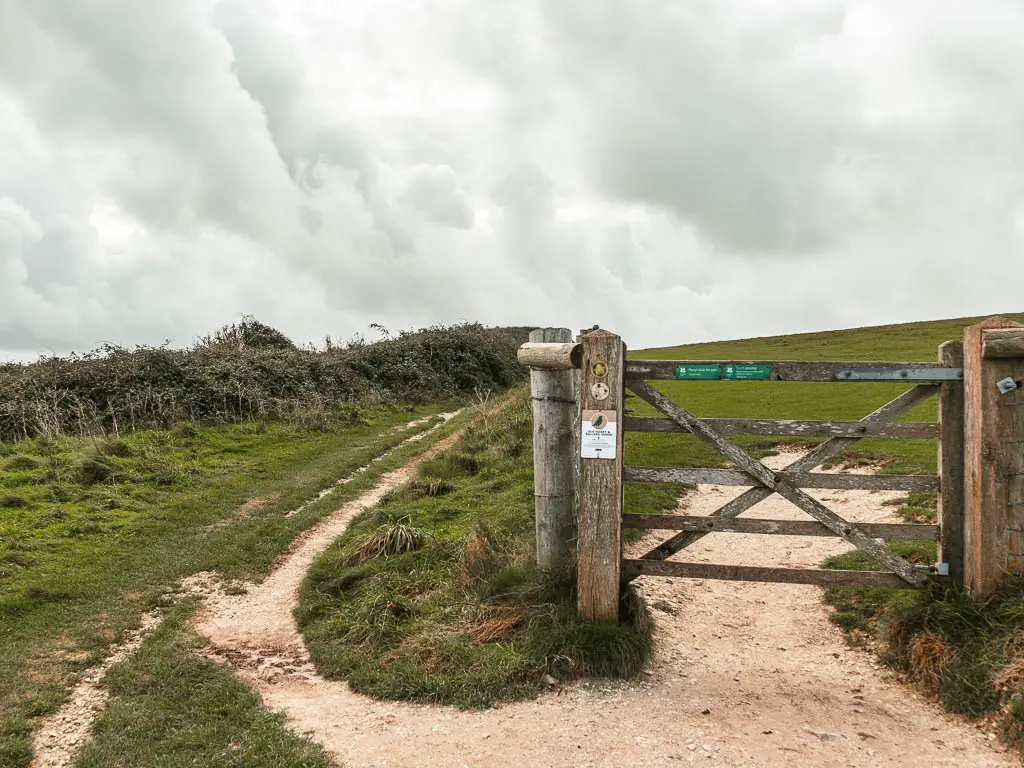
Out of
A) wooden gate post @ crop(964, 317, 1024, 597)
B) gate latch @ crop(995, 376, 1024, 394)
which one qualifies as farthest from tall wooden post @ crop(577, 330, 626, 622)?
gate latch @ crop(995, 376, 1024, 394)

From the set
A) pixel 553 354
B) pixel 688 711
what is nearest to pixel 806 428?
pixel 553 354

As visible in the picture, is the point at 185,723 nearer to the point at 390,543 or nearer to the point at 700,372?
the point at 390,543

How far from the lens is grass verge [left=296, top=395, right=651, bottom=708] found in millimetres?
6352

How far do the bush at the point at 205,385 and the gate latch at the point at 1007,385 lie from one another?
1713cm

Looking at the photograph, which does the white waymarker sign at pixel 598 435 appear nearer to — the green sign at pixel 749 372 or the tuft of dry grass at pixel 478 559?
the green sign at pixel 749 372

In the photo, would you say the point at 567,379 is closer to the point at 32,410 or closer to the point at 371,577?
the point at 371,577

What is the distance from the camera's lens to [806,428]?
6508 mm

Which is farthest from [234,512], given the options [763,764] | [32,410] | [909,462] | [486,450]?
[909,462]

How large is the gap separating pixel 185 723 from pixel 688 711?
412 centimetres

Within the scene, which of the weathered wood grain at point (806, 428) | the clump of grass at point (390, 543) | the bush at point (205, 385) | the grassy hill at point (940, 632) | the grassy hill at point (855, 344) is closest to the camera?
the grassy hill at point (940, 632)

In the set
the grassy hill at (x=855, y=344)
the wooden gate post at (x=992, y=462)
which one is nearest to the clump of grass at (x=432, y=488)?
the wooden gate post at (x=992, y=462)

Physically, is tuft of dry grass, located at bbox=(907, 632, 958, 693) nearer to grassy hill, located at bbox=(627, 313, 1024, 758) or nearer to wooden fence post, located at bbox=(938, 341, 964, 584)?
grassy hill, located at bbox=(627, 313, 1024, 758)

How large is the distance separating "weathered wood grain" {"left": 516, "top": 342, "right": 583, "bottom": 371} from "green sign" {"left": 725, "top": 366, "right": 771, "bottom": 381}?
136 centimetres

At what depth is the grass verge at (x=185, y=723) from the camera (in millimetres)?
5434
